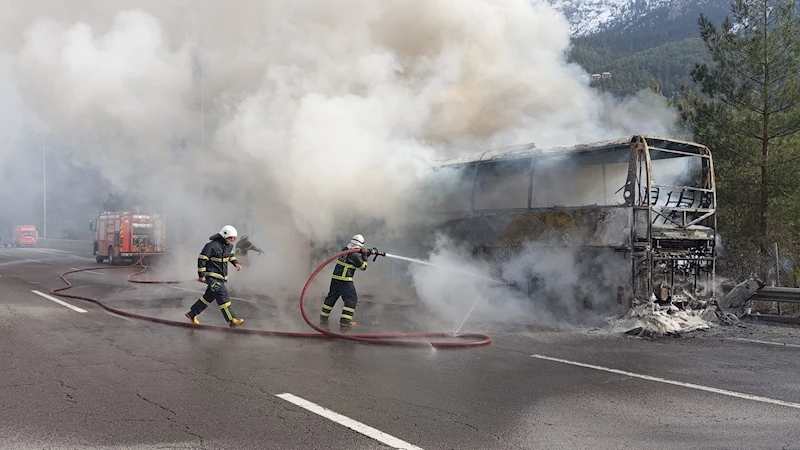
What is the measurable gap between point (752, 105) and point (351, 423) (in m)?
12.7

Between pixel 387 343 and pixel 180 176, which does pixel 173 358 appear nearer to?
pixel 387 343

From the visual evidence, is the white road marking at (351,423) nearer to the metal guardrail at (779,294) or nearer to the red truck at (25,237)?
the metal guardrail at (779,294)

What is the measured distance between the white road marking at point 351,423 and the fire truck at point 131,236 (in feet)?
70.1

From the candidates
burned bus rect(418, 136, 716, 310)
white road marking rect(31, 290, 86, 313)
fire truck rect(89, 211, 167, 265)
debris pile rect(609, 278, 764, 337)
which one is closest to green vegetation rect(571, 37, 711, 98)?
burned bus rect(418, 136, 716, 310)

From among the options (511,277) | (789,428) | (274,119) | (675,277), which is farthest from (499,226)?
(789,428)

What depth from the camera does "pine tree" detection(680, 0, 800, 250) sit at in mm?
12852

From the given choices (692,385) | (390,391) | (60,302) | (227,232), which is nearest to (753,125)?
(692,385)

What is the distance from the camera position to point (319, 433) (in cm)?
416

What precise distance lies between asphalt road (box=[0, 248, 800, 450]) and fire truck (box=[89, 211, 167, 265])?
648 inches

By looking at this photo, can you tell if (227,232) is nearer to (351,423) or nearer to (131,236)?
(351,423)

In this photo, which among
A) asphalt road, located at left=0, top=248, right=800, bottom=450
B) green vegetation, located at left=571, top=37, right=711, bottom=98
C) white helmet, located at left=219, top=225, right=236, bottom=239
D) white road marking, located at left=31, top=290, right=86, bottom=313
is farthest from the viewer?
green vegetation, located at left=571, top=37, right=711, bottom=98

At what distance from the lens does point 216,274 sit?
880cm

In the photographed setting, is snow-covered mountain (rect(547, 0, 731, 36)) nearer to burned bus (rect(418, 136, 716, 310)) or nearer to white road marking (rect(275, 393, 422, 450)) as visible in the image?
burned bus (rect(418, 136, 716, 310))

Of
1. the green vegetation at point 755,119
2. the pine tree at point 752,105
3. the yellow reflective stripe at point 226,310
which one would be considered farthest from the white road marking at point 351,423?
the pine tree at point 752,105
